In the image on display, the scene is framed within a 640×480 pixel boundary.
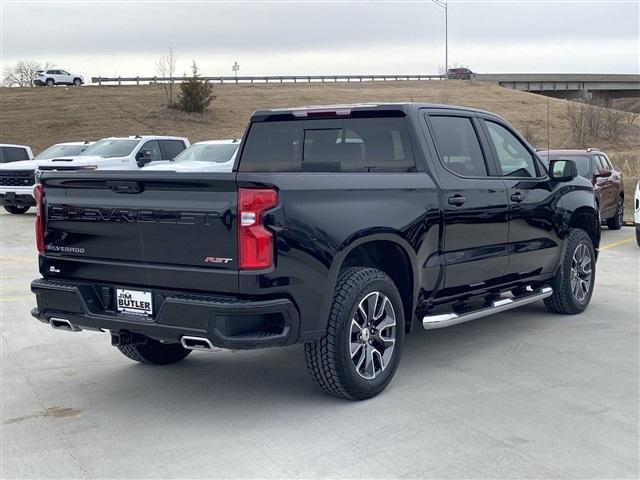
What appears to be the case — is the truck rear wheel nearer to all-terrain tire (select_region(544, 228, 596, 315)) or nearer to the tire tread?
the tire tread

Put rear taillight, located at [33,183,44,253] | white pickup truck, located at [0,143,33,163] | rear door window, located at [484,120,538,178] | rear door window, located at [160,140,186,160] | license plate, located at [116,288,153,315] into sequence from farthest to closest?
white pickup truck, located at [0,143,33,163] < rear door window, located at [160,140,186,160] < rear door window, located at [484,120,538,178] < rear taillight, located at [33,183,44,253] < license plate, located at [116,288,153,315]

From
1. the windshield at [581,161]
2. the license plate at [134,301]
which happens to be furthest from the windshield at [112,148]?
the license plate at [134,301]

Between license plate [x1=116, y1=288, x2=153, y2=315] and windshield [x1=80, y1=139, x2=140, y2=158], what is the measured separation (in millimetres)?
16525

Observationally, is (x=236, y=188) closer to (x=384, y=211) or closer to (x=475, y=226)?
(x=384, y=211)

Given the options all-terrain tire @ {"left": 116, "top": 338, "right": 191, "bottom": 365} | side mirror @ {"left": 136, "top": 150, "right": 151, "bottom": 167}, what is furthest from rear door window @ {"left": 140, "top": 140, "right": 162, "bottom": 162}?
all-terrain tire @ {"left": 116, "top": 338, "right": 191, "bottom": 365}

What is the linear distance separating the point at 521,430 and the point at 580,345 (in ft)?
7.81

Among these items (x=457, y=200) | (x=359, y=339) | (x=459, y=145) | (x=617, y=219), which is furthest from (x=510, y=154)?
(x=617, y=219)

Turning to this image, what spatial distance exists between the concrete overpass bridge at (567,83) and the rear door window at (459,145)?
83.7m

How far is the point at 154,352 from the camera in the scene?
6559 mm

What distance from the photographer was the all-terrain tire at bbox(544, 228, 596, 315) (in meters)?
8.06

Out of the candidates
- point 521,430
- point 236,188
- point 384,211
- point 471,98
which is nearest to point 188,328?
point 236,188

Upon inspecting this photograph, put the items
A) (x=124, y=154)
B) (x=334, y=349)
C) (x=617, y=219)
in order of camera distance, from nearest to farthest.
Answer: (x=334, y=349)
(x=617, y=219)
(x=124, y=154)

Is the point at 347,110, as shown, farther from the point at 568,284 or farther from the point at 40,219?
the point at 568,284

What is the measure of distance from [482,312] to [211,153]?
13.3 m
